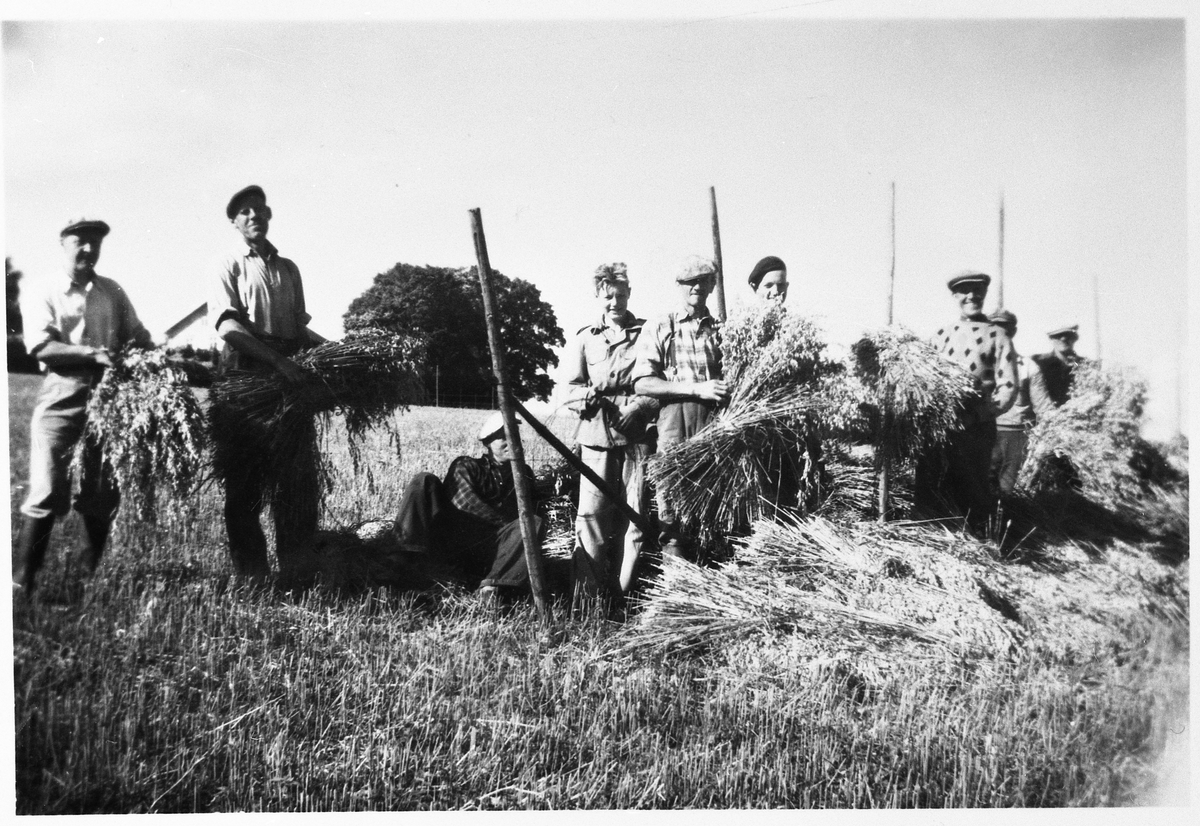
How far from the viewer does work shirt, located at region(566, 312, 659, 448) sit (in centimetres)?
397

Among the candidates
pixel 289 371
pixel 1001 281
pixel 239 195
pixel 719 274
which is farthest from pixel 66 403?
pixel 1001 281

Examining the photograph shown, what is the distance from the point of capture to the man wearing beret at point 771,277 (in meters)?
4.00

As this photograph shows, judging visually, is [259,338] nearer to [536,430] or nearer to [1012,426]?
[536,430]

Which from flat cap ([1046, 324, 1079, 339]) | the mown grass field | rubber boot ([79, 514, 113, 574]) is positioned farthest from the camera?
flat cap ([1046, 324, 1079, 339])

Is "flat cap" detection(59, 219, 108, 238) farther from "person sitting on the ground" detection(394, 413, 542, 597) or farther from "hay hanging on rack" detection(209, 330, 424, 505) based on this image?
"person sitting on the ground" detection(394, 413, 542, 597)

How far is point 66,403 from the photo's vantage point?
11.3 ft

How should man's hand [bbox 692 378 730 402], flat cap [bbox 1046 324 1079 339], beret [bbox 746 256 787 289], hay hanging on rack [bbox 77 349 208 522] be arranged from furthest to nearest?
1. beret [bbox 746 256 787 289]
2. flat cap [bbox 1046 324 1079 339]
3. man's hand [bbox 692 378 730 402]
4. hay hanging on rack [bbox 77 349 208 522]

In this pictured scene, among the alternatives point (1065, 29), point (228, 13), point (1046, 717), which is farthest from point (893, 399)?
point (228, 13)

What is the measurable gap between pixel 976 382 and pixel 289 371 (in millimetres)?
3120

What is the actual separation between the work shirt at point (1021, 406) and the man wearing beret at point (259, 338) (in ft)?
10.7

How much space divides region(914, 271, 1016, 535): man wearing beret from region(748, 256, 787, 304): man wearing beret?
2.53ft

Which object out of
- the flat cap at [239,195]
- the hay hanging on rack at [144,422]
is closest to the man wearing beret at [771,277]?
the flat cap at [239,195]

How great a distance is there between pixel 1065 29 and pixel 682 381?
7.59 ft

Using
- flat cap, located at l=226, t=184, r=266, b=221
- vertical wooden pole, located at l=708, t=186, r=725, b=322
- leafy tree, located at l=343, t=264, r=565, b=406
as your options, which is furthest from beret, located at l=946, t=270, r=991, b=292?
flat cap, located at l=226, t=184, r=266, b=221
